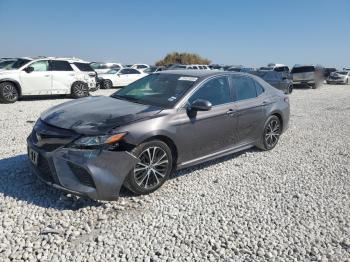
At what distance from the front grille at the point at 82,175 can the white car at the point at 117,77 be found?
1662 centimetres

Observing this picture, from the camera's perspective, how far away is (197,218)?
3.58 metres

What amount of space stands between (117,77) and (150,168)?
16.9 m

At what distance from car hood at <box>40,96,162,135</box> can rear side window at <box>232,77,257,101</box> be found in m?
1.71

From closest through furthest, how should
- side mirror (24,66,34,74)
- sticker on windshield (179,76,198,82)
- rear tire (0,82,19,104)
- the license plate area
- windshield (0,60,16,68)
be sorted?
1. the license plate area
2. sticker on windshield (179,76,198,82)
3. rear tire (0,82,19,104)
4. side mirror (24,66,34,74)
5. windshield (0,60,16,68)

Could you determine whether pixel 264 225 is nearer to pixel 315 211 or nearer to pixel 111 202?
pixel 315 211

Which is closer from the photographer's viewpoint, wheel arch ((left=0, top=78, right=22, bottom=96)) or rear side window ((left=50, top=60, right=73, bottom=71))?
wheel arch ((left=0, top=78, right=22, bottom=96))

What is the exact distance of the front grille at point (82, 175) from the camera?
138 inches

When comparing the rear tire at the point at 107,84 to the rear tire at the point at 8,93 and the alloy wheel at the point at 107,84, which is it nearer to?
the alloy wheel at the point at 107,84

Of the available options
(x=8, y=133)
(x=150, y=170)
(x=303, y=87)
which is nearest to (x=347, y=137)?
(x=150, y=170)

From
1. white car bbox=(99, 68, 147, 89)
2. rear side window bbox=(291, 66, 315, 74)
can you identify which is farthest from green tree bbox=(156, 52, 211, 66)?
white car bbox=(99, 68, 147, 89)

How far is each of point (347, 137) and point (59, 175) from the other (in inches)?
274

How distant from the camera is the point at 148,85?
17.1ft

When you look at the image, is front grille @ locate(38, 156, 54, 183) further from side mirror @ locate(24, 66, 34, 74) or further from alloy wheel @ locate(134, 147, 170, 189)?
side mirror @ locate(24, 66, 34, 74)

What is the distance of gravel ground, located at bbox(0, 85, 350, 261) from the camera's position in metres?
2.98
